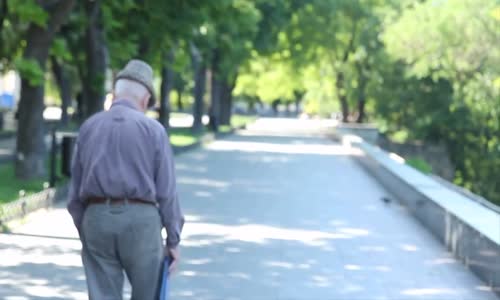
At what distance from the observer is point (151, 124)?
568 centimetres

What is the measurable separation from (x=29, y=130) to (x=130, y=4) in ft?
16.3

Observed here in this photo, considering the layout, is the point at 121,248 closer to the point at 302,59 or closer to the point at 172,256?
the point at 172,256

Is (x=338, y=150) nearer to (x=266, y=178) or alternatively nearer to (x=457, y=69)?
(x=457, y=69)

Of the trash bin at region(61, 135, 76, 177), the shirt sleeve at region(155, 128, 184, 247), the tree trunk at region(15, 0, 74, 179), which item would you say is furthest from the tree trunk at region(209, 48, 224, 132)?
the shirt sleeve at region(155, 128, 184, 247)

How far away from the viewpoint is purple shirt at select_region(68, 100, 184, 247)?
5.57 m

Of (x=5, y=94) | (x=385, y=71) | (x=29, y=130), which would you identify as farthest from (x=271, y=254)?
(x=5, y=94)

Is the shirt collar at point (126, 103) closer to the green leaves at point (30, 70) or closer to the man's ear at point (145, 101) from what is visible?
the man's ear at point (145, 101)

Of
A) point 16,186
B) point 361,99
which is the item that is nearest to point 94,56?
point 16,186

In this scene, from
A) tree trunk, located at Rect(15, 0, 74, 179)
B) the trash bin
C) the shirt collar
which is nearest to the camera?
the shirt collar

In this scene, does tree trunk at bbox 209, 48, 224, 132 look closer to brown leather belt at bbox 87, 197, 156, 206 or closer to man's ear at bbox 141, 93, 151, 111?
man's ear at bbox 141, 93, 151, 111

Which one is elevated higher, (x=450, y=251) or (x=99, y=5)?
(x=99, y=5)

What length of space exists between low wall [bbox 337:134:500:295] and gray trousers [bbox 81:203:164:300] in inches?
208

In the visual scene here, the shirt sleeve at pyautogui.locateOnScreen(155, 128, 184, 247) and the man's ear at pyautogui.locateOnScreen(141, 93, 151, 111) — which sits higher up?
the man's ear at pyautogui.locateOnScreen(141, 93, 151, 111)

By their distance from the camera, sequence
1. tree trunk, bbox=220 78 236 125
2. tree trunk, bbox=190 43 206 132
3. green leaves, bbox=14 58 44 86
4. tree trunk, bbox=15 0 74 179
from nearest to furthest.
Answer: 1. green leaves, bbox=14 58 44 86
2. tree trunk, bbox=15 0 74 179
3. tree trunk, bbox=190 43 206 132
4. tree trunk, bbox=220 78 236 125
